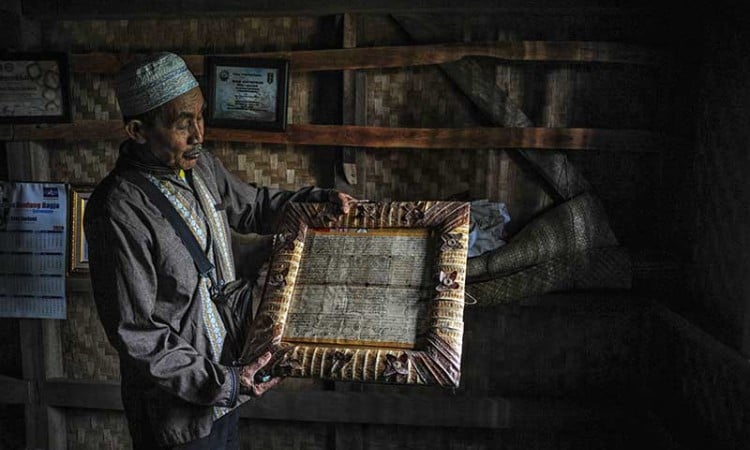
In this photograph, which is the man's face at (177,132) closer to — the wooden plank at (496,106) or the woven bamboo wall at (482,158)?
the woven bamboo wall at (482,158)

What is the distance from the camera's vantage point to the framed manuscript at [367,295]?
181cm

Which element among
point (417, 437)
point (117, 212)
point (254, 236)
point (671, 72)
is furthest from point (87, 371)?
point (671, 72)

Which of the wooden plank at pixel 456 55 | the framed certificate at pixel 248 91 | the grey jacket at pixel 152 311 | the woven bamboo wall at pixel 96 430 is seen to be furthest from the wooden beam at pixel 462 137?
the woven bamboo wall at pixel 96 430

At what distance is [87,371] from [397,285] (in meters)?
2.35

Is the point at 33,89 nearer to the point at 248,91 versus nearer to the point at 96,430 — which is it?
the point at 248,91

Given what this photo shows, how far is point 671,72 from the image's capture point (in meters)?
3.06

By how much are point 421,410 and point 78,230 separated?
1.95m

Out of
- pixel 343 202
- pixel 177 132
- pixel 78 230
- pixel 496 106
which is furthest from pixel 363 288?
pixel 78 230

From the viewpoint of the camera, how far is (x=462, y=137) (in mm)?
3090

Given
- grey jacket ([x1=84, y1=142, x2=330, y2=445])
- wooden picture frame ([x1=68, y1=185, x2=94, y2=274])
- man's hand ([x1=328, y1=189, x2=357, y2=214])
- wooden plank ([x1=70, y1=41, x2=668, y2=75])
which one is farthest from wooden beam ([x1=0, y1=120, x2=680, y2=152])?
grey jacket ([x1=84, y1=142, x2=330, y2=445])

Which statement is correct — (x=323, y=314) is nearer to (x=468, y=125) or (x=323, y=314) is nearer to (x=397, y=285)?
(x=397, y=285)

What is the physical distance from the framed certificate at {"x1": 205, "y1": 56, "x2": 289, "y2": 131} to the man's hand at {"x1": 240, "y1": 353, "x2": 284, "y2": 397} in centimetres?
152

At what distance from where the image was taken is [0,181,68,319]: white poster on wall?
11.2 feet

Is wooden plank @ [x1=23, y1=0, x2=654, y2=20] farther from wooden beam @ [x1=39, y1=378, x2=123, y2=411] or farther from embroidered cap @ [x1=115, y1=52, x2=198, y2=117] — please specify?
wooden beam @ [x1=39, y1=378, x2=123, y2=411]
